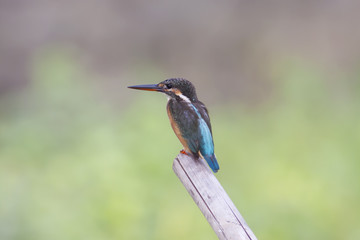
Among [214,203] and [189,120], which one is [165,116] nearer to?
[189,120]

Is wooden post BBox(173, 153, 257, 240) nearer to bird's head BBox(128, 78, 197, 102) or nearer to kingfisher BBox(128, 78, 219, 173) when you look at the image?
kingfisher BBox(128, 78, 219, 173)

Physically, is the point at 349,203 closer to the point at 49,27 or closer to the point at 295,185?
the point at 295,185

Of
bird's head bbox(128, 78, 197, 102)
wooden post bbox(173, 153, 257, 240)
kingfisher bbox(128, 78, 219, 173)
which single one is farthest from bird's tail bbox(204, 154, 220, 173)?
bird's head bbox(128, 78, 197, 102)

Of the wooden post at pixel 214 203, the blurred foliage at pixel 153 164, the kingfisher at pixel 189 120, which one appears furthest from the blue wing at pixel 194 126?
the blurred foliage at pixel 153 164

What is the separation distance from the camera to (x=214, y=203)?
2.07m

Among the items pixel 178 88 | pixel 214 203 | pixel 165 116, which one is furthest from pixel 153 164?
pixel 214 203

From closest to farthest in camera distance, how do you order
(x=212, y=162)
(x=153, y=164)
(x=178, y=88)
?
1. (x=212, y=162)
2. (x=178, y=88)
3. (x=153, y=164)

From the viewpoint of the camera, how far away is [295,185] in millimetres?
4441

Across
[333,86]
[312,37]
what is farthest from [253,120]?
[312,37]

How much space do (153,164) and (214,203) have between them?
8.69 ft

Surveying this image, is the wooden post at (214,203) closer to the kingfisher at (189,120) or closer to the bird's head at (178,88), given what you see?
the kingfisher at (189,120)

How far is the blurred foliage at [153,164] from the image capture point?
13.2ft

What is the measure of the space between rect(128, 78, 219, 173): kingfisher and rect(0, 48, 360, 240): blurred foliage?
1.33 meters

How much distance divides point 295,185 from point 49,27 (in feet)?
12.9
